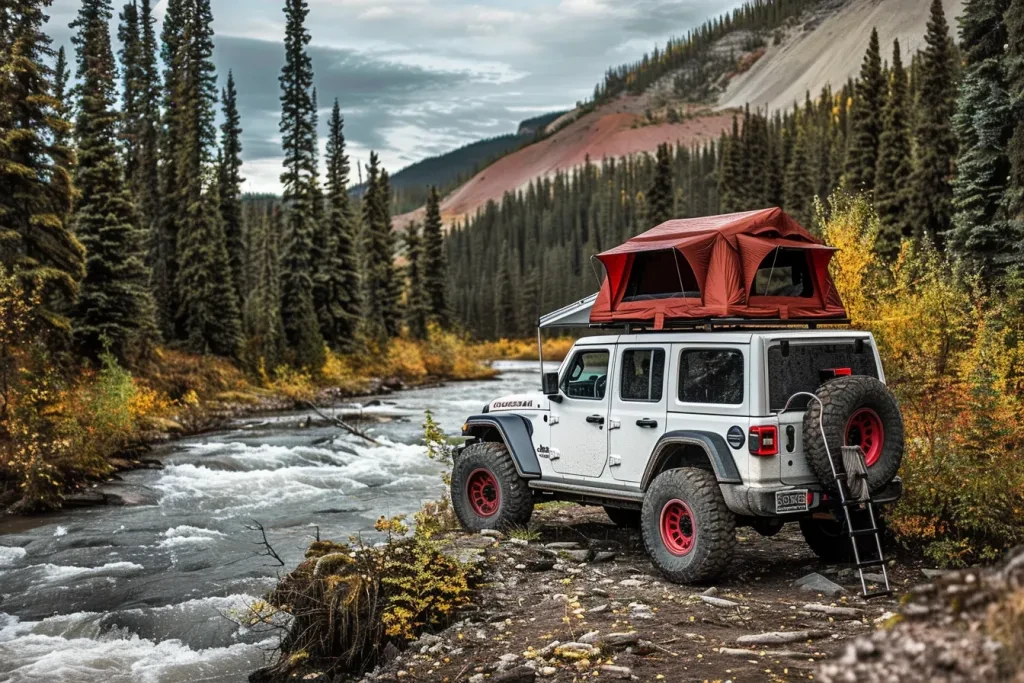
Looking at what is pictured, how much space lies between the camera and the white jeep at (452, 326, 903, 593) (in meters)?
8.32

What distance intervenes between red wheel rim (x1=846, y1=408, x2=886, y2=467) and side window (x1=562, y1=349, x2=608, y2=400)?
8.90 ft

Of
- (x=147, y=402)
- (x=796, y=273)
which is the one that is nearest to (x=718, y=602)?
(x=796, y=273)

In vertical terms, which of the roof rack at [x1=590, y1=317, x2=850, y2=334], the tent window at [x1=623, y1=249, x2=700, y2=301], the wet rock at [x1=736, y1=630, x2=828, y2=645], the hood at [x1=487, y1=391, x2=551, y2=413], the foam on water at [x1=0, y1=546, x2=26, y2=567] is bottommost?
the foam on water at [x1=0, y1=546, x2=26, y2=567]

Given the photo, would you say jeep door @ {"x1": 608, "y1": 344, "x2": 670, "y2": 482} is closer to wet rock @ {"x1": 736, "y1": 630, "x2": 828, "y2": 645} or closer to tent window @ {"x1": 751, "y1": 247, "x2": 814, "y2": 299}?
tent window @ {"x1": 751, "y1": 247, "x2": 814, "y2": 299}

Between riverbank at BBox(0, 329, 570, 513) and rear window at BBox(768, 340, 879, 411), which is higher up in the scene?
rear window at BBox(768, 340, 879, 411)

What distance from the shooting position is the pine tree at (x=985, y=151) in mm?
21734

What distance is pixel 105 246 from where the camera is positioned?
31.2 meters

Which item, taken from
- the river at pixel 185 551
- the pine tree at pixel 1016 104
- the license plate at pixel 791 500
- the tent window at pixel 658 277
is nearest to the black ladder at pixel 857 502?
the license plate at pixel 791 500

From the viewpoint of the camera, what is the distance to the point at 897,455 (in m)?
8.70

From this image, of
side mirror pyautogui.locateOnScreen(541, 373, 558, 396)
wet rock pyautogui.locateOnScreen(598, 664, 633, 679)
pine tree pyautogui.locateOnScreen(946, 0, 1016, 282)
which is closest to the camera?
wet rock pyautogui.locateOnScreen(598, 664, 633, 679)

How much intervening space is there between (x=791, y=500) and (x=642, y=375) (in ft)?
7.00

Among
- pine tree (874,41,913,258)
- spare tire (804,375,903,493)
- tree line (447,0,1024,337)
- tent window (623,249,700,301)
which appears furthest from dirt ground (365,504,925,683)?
pine tree (874,41,913,258)

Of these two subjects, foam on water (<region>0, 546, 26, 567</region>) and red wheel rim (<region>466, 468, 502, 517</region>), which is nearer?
red wheel rim (<region>466, 468, 502, 517</region>)

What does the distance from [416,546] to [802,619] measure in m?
3.81
